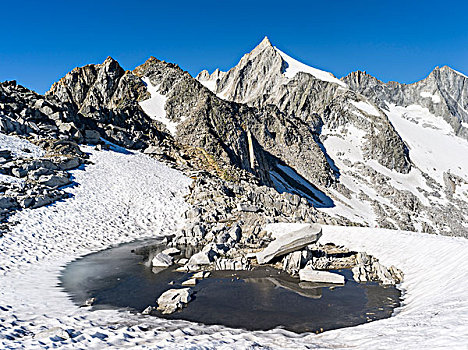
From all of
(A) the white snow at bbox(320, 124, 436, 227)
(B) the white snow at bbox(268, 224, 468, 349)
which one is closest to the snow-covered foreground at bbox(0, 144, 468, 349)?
(B) the white snow at bbox(268, 224, 468, 349)

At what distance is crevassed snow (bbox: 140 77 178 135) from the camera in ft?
253

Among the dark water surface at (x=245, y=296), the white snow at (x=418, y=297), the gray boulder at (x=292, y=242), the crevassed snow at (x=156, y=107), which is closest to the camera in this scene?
the white snow at (x=418, y=297)

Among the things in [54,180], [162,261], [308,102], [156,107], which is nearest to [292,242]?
[162,261]

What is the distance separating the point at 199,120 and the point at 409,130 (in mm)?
133443

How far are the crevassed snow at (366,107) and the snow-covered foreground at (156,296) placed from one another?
118 metres

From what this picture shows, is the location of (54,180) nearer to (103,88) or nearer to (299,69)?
(103,88)

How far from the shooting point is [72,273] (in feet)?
50.7

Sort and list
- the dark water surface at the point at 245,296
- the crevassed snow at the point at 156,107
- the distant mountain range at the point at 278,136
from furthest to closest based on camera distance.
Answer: the crevassed snow at the point at 156,107 < the distant mountain range at the point at 278,136 < the dark water surface at the point at 245,296

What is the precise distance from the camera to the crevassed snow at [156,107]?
3030 inches

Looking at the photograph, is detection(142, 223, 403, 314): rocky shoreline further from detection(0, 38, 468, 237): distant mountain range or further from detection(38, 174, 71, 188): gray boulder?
detection(0, 38, 468, 237): distant mountain range

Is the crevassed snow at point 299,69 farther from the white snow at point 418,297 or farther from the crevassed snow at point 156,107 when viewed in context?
the white snow at point 418,297

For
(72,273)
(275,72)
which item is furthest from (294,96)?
(72,273)

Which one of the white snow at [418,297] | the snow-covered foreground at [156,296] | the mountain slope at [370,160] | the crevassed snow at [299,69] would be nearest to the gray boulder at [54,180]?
the snow-covered foreground at [156,296]

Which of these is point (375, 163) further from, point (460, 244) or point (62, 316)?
point (62, 316)
